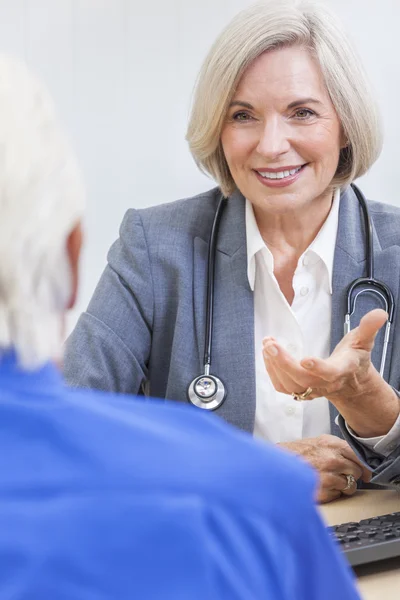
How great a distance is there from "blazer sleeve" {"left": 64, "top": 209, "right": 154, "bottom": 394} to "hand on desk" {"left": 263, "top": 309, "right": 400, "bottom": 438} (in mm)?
355

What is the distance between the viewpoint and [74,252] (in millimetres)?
513

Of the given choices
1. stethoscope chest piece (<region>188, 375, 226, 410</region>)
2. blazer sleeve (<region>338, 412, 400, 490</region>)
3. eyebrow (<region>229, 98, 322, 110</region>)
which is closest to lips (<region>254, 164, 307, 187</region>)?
eyebrow (<region>229, 98, 322, 110</region>)

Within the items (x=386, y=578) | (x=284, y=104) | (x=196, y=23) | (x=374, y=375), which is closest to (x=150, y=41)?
(x=196, y=23)

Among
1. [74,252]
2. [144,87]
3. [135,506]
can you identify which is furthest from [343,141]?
[135,506]

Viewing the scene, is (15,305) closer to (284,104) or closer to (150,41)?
(284,104)

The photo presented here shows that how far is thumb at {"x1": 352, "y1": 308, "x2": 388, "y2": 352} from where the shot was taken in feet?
3.91

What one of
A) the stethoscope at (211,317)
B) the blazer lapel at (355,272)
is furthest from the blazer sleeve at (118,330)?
the blazer lapel at (355,272)

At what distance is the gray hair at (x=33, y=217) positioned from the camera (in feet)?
1.52

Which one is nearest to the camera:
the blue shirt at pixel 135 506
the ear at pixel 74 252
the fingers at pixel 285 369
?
the blue shirt at pixel 135 506

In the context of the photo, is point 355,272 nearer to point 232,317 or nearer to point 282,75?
point 232,317

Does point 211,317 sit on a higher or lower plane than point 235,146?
lower

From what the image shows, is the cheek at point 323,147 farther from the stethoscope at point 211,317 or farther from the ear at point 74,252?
the ear at point 74,252

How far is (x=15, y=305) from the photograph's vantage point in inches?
18.9

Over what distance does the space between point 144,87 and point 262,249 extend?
1.09 meters
